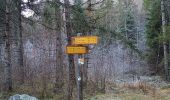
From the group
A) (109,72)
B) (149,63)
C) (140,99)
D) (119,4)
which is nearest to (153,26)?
(149,63)

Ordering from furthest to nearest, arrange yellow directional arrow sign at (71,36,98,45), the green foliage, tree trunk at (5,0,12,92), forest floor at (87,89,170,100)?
1. the green foliage
2. tree trunk at (5,0,12,92)
3. forest floor at (87,89,170,100)
4. yellow directional arrow sign at (71,36,98,45)

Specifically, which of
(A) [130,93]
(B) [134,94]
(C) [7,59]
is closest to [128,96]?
(B) [134,94]

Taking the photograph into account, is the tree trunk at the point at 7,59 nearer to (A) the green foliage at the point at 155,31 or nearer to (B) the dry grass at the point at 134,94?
(B) the dry grass at the point at 134,94

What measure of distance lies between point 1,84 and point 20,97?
2691 mm

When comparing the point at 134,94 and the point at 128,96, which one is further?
the point at 134,94

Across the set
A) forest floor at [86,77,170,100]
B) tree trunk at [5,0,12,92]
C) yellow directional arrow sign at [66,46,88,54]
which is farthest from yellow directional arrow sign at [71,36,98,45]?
tree trunk at [5,0,12,92]

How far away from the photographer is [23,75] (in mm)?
13922

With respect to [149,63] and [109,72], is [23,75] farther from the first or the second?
[149,63]

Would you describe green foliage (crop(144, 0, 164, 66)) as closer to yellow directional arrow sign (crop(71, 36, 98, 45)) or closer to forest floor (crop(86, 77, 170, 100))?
forest floor (crop(86, 77, 170, 100))

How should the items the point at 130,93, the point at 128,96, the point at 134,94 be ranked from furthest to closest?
the point at 130,93, the point at 134,94, the point at 128,96

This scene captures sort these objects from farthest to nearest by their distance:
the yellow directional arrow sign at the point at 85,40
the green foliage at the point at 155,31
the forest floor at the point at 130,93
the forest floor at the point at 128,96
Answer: the green foliage at the point at 155,31
the forest floor at the point at 130,93
the forest floor at the point at 128,96
the yellow directional arrow sign at the point at 85,40

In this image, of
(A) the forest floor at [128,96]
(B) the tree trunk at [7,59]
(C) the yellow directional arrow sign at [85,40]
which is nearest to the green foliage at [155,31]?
(A) the forest floor at [128,96]

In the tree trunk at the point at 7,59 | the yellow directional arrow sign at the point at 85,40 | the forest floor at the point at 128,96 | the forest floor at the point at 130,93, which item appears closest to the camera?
the yellow directional arrow sign at the point at 85,40

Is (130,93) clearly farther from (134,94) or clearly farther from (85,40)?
(85,40)
